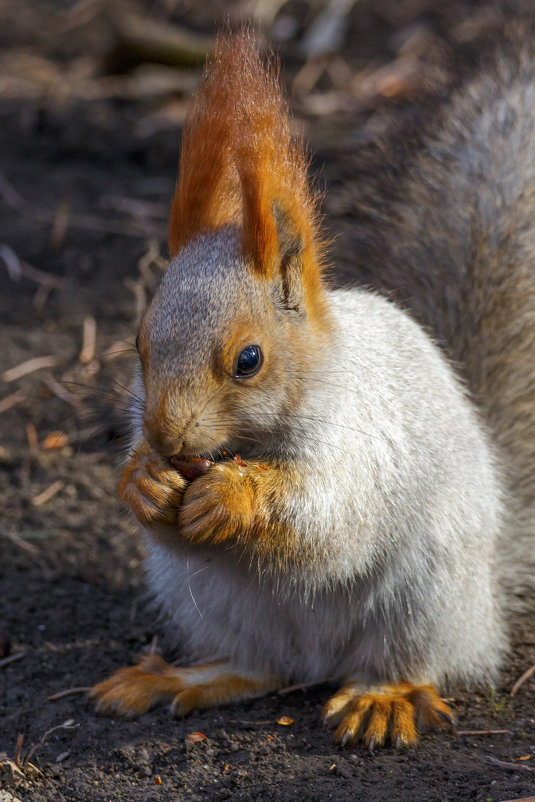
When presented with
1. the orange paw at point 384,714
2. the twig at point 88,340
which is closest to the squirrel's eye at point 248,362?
the orange paw at point 384,714

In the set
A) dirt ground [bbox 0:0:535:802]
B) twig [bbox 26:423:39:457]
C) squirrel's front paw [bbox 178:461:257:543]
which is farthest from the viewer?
twig [bbox 26:423:39:457]

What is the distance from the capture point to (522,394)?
74.9 inches

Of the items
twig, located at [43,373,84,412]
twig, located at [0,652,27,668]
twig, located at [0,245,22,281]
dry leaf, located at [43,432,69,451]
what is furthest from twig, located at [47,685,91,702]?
twig, located at [0,245,22,281]

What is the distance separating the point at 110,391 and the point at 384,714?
1200 mm

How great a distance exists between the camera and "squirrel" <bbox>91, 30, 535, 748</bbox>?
1.39 m

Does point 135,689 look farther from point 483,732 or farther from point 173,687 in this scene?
point 483,732

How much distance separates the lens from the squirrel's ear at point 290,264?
144 centimetres

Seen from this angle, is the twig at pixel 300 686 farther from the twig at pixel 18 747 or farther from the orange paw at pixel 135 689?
the twig at pixel 18 747

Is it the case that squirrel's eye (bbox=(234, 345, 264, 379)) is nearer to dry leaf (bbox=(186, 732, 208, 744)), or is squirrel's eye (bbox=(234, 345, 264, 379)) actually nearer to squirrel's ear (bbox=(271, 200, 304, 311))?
squirrel's ear (bbox=(271, 200, 304, 311))

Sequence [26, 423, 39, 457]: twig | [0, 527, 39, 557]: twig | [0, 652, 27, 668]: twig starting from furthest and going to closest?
[26, 423, 39, 457]: twig
[0, 527, 39, 557]: twig
[0, 652, 27, 668]: twig

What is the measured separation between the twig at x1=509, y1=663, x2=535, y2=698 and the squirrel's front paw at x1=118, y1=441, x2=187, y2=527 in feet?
2.38

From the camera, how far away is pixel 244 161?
1374mm

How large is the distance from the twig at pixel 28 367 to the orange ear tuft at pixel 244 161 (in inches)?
51.1

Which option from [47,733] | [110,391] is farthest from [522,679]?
[110,391]
